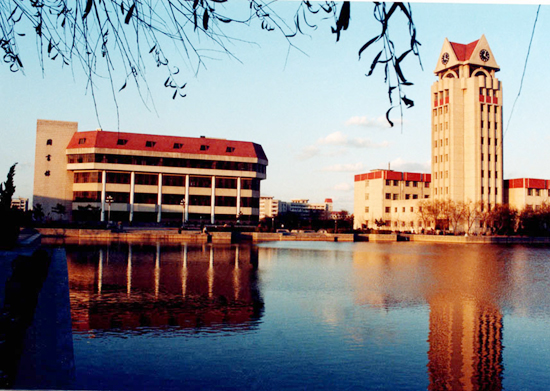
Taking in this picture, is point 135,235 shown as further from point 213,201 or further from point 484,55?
point 484,55

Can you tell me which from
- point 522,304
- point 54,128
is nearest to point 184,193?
point 54,128

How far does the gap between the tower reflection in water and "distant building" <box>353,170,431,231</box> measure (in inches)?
2696

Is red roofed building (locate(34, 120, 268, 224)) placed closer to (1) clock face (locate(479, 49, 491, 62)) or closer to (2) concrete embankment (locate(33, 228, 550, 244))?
(2) concrete embankment (locate(33, 228, 550, 244))

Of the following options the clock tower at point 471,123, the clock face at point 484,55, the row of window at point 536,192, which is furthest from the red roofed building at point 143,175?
the row of window at point 536,192

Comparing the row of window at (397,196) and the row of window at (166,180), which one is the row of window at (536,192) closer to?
the row of window at (397,196)

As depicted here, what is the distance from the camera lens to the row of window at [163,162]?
6575cm

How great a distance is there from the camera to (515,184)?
81125mm

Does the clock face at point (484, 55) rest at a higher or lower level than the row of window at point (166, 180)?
higher

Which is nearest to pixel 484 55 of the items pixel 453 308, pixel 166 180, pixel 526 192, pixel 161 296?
pixel 526 192

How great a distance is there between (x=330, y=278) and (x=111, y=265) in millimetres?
9423

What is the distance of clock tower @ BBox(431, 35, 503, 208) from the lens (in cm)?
7694

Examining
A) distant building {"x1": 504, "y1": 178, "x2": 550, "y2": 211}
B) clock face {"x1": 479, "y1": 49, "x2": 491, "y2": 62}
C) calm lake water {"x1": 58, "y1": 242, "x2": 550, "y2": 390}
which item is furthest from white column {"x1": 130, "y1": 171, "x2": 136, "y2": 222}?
distant building {"x1": 504, "y1": 178, "x2": 550, "y2": 211}

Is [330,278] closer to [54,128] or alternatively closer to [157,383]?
[157,383]

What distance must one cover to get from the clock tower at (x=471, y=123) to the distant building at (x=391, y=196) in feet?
29.2
